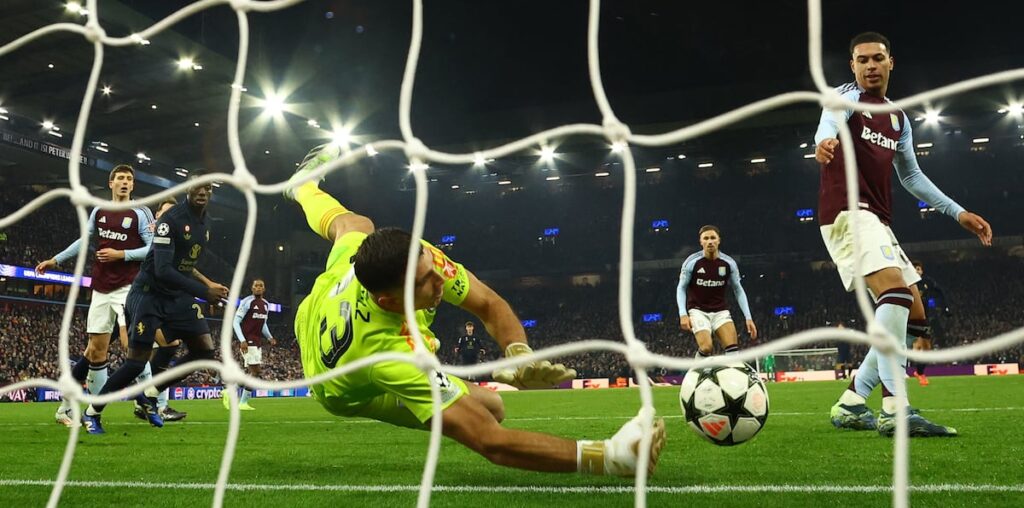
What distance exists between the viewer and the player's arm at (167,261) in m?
5.82

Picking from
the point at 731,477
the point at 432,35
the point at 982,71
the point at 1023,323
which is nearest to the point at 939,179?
the point at 1023,323

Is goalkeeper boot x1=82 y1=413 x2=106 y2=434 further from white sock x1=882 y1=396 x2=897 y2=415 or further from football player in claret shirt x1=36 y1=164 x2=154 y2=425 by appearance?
white sock x1=882 y1=396 x2=897 y2=415

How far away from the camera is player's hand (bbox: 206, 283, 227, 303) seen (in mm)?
5547

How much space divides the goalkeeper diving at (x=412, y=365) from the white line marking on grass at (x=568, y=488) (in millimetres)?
204

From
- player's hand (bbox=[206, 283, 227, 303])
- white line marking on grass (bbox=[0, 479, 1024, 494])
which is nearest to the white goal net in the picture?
white line marking on grass (bbox=[0, 479, 1024, 494])

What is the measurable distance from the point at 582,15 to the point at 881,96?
18842 mm

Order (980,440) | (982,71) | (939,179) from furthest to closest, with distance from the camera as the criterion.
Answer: (939,179) < (982,71) < (980,440)

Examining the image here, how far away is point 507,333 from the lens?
327cm

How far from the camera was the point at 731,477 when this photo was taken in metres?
3.06

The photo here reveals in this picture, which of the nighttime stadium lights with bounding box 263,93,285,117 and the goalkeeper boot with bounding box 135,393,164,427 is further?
the nighttime stadium lights with bounding box 263,93,285,117

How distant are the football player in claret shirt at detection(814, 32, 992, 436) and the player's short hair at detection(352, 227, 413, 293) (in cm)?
230

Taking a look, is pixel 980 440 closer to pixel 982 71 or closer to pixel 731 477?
pixel 731 477

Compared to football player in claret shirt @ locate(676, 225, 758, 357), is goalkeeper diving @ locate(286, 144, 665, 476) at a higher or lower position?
lower

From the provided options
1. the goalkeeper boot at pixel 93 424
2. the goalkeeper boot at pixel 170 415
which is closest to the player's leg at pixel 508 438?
the goalkeeper boot at pixel 93 424
